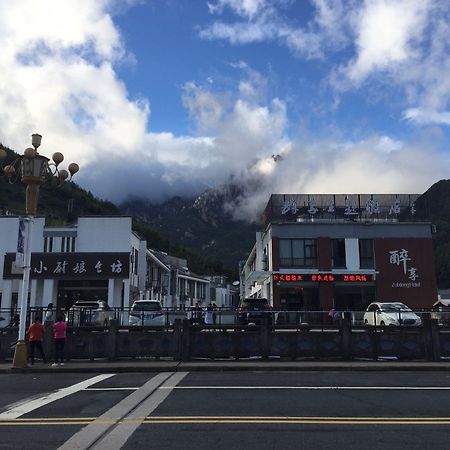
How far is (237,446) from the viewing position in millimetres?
6566

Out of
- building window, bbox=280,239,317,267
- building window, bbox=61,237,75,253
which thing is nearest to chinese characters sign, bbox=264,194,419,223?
building window, bbox=280,239,317,267

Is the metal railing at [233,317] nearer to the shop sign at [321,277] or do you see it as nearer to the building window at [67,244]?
the building window at [67,244]

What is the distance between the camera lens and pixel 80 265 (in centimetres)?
3922

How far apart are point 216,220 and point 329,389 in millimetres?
148940

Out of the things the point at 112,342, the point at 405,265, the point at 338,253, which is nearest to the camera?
the point at 112,342

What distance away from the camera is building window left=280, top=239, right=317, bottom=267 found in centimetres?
4641

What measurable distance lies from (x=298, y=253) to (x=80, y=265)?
19.2m

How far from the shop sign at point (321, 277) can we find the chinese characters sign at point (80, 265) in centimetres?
1375

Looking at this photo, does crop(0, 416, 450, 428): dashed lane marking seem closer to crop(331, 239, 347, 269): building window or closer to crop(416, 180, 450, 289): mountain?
crop(331, 239, 347, 269): building window

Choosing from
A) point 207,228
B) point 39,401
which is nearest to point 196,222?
point 207,228

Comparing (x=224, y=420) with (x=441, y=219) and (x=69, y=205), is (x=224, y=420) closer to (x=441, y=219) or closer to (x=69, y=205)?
(x=69, y=205)

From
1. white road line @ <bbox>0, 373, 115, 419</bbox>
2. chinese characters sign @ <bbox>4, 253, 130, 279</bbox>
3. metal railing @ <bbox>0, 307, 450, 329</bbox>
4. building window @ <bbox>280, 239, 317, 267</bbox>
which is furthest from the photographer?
building window @ <bbox>280, 239, 317, 267</bbox>

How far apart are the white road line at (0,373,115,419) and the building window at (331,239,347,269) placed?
35.4m

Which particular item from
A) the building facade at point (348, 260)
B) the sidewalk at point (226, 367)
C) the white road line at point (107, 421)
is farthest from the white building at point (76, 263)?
the white road line at point (107, 421)
